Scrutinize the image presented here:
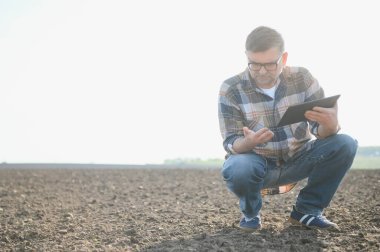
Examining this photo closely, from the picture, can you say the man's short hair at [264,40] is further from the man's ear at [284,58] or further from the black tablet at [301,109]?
the black tablet at [301,109]

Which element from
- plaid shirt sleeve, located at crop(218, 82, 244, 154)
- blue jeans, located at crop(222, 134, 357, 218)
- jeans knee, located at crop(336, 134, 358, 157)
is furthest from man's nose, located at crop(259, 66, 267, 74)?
jeans knee, located at crop(336, 134, 358, 157)

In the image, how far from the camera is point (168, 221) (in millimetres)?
4930

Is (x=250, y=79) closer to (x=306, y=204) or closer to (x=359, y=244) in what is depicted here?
(x=306, y=204)

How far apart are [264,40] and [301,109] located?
639 millimetres

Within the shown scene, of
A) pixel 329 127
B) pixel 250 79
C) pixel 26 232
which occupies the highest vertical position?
pixel 250 79

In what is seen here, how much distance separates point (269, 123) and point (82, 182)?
6.90 metres

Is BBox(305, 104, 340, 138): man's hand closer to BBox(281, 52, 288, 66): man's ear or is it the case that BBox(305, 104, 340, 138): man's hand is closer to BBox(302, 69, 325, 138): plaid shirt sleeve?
BBox(302, 69, 325, 138): plaid shirt sleeve

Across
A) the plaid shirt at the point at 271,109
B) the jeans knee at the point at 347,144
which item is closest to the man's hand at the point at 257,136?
the plaid shirt at the point at 271,109

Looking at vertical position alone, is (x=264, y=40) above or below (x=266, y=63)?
above

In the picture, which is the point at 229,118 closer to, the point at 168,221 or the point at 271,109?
the point at 271,109

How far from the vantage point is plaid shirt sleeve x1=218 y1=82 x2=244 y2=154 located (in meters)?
4.09

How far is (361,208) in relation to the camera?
5.20 meters

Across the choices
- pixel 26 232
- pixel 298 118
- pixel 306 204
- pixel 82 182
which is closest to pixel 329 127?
pixel 298 118

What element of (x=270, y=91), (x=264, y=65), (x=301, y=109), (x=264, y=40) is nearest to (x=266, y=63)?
(x=264, y=65)
